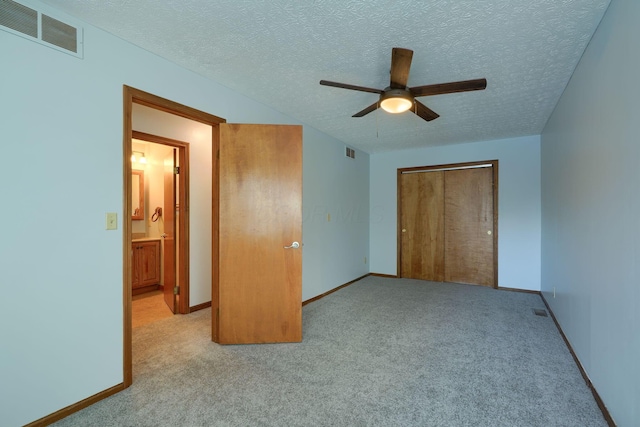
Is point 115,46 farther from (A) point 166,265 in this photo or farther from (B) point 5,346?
(A) point 166,265

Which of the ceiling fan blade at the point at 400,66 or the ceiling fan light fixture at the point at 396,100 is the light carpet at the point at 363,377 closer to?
the ceiling fan light fixture at the point at 396,100

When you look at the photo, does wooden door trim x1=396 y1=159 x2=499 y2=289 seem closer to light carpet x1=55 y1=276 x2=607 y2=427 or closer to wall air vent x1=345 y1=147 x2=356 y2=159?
wall air vent x1=345 y1=147 x2=356 y2=159

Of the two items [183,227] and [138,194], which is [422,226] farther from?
[138,194]

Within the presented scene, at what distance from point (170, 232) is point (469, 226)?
15.7ft

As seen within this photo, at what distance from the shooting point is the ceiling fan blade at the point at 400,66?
71.9 inches

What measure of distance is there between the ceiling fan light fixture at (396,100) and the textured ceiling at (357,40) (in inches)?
11.8

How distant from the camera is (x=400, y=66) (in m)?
→ 1.99

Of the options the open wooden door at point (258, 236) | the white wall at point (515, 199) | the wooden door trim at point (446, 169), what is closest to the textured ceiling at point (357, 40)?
the open wooden door at point (258, 236)

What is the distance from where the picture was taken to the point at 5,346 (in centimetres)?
159

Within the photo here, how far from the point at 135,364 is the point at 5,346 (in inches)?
38.7

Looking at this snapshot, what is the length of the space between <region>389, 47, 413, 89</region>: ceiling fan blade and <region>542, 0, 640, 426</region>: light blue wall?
1.08 metres

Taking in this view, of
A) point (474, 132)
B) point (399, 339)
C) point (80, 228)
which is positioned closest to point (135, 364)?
point (80, 228)

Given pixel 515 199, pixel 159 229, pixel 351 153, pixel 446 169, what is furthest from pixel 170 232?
pixel 515 199

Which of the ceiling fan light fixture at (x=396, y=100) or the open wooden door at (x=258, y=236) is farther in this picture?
the open wooden door at (x=258, y=236)
